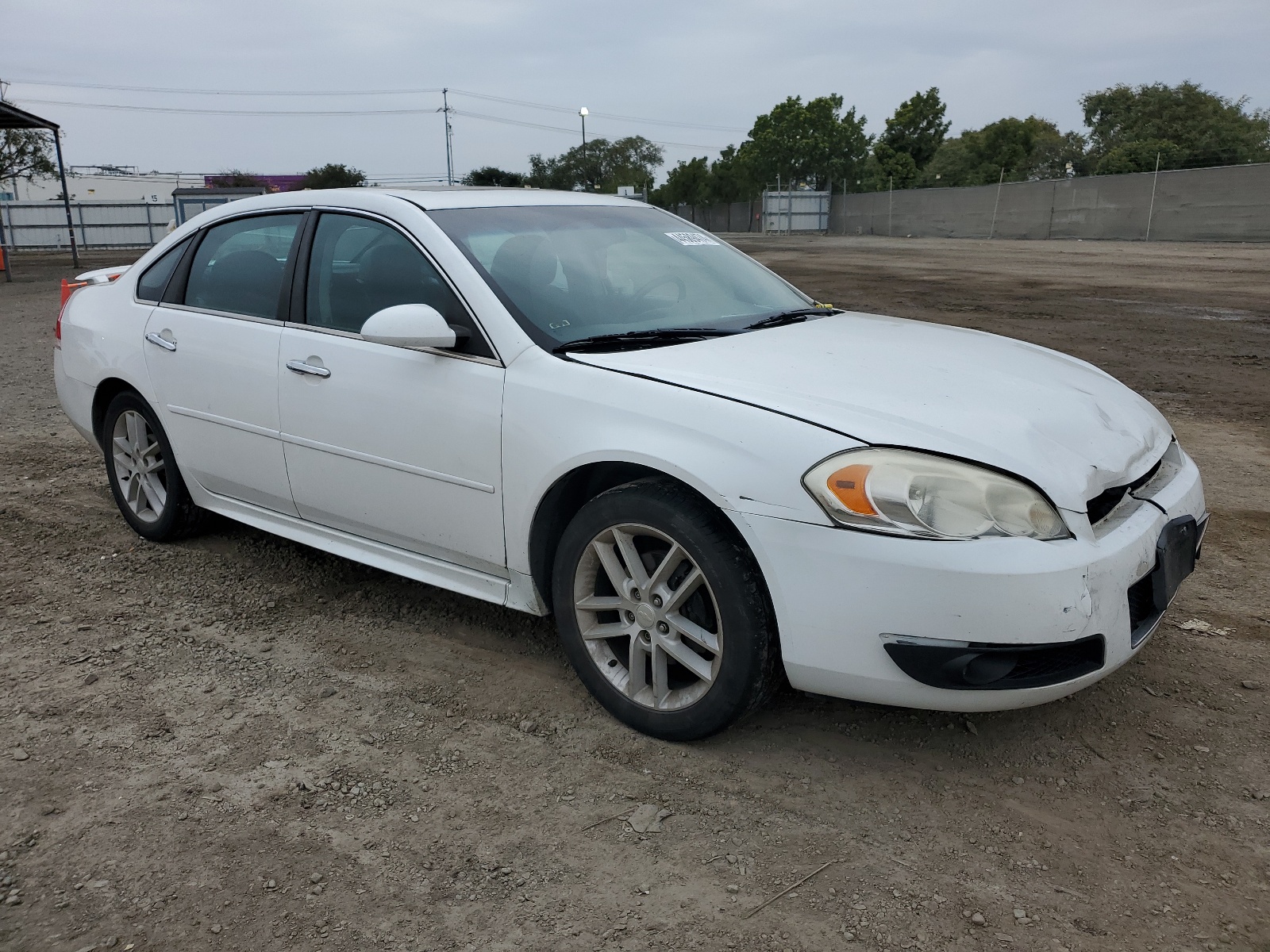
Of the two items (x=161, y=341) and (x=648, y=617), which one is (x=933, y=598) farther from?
(x=161, y=341)

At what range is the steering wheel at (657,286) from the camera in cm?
347

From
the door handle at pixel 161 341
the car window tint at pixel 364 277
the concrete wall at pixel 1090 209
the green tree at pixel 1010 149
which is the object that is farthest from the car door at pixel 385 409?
the green tree at pixel 1010 149

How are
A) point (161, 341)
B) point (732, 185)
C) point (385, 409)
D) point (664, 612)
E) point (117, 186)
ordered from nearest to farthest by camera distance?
point (664, 612) → point (385, 409) → point (161, 341) → point (732, 185) → point (117, 186)

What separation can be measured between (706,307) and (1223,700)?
207 cm

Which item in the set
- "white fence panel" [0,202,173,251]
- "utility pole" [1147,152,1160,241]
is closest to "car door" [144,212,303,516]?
"utility pole" [1147,152,1160,241]

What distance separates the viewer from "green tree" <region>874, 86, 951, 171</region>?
77750 mm

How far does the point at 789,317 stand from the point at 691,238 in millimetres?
612

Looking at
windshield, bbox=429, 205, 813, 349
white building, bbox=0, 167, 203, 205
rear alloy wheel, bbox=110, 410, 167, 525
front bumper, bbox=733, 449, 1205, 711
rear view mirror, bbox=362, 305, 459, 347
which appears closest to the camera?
front bumper, bbox=733, 449, 1205, 711

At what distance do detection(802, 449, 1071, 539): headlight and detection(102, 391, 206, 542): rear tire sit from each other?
10.3 feet

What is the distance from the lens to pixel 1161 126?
5175 cm

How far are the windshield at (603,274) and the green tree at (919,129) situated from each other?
78687mm

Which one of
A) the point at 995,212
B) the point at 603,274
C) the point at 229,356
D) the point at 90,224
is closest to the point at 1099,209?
the point at 995,212

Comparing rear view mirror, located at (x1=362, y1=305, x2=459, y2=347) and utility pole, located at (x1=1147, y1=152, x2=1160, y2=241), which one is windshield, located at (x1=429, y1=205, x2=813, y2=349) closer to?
rear view mirror, located at (x1=362, y1=305, x2=459, y2=347)

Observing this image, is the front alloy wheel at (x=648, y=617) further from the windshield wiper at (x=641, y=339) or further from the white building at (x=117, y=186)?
the white building at (x=117, y=186)
